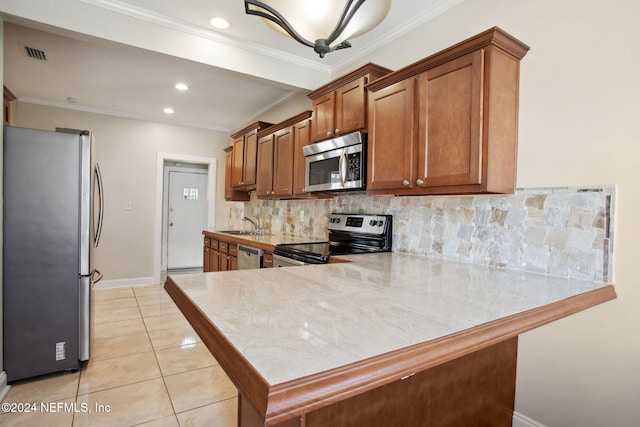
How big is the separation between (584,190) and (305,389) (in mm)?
1659

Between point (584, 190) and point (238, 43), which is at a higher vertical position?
point (238, 43)

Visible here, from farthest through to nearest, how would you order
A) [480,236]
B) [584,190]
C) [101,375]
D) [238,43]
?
[238,43] → [101,375] → [480,236] → [584,190]

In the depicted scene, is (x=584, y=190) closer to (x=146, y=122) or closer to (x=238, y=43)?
(x=238, y=43)

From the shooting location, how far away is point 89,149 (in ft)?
7.72

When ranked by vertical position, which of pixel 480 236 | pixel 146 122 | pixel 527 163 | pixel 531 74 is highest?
pixel 146 122

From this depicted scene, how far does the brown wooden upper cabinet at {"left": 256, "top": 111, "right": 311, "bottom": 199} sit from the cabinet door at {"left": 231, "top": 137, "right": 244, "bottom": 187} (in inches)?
22.5

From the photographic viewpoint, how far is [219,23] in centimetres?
255

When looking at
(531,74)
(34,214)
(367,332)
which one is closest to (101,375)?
(34,214)

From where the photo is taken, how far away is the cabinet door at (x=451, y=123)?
1651 millimetres

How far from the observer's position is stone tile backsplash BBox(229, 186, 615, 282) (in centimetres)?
149

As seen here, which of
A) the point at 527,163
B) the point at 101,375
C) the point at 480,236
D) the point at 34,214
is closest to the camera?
the point at 527,163

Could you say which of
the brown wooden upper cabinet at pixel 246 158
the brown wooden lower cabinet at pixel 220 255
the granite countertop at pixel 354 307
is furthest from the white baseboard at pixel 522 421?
the brown wooden upper cabinet at pixel 246 158

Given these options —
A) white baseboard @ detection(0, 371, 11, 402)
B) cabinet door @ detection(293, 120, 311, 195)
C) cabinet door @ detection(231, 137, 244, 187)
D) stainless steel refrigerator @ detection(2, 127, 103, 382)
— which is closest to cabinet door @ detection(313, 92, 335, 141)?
cabinet door @ detection(293, 120, 311, 195)

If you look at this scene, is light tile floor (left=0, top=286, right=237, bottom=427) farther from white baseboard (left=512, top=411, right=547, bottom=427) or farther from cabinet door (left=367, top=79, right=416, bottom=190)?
cabinet door (left=367, top=79, right=416, bottom=190)
